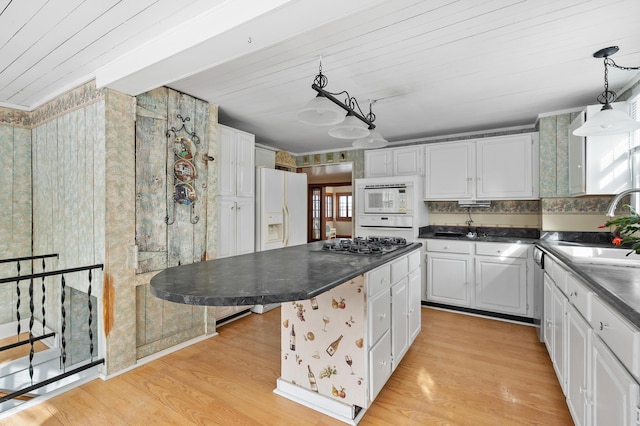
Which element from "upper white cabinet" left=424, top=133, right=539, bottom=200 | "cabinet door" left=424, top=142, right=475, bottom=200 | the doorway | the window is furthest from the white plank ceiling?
the window

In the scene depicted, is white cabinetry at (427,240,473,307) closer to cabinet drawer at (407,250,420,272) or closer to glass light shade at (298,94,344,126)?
cabinet drawer at (407,250,420,272)

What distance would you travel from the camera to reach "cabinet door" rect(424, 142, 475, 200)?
3967 mm

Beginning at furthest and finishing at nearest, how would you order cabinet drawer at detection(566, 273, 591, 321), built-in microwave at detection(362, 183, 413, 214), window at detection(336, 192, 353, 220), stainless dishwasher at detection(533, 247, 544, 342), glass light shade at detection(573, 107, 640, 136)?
window at detection(336, 192, 353, 220)
built-in microwave at detection(362, 183, 413, 214)
stainless dishwasher at detection(533, 247, 544, 342)
glass light shade at detection(573, 107, 640, 136)
cabinet drawer at detection(566, 273, 591, 321)

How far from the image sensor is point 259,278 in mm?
1379

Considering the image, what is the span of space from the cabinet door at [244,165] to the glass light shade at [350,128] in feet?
5.42

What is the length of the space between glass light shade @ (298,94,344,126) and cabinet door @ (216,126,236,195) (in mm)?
1667

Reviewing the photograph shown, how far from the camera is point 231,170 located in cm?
347

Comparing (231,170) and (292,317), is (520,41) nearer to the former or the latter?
(292,317)

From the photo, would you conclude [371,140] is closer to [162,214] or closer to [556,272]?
[556,272]

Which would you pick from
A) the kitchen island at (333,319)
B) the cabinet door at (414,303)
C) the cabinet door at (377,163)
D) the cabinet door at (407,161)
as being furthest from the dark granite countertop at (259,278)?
the cabinet door at (377,163)

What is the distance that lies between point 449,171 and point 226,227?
9.83ft

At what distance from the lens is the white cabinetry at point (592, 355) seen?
104 centimetres

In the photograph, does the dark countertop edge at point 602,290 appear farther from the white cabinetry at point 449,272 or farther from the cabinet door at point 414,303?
the white cabinetry at point 449,272

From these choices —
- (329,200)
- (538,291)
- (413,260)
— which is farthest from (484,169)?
(329,200)
